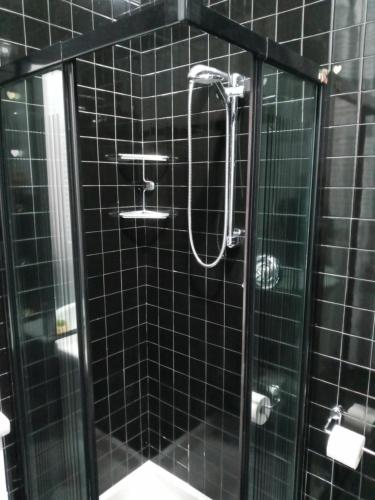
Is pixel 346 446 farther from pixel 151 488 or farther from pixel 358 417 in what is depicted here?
pixel 151 488

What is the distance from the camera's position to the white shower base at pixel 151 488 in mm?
2211

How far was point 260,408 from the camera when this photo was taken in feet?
4.60

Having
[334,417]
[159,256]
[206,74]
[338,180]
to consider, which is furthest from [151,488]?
[206,74]

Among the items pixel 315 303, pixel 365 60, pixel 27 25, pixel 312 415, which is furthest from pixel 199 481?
pixel 27 25

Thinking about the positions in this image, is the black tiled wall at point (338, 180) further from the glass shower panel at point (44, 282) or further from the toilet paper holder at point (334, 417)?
the glass shower panel at point (44, 282)

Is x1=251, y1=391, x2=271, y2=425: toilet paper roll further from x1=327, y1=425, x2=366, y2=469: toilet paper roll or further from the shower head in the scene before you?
the shower head

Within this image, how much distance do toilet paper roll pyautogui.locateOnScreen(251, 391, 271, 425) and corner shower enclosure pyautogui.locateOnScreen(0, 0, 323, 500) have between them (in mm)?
15

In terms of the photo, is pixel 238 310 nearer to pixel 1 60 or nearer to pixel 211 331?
pixel 211 331

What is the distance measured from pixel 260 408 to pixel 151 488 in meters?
1.35

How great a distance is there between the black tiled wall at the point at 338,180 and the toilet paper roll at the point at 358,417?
0.03 meters

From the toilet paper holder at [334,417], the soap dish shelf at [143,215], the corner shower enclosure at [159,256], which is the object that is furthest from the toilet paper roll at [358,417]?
the soap dish shelf at [143,215]

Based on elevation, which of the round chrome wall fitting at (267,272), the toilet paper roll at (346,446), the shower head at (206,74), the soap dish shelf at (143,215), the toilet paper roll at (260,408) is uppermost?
the shower head at (206,74)

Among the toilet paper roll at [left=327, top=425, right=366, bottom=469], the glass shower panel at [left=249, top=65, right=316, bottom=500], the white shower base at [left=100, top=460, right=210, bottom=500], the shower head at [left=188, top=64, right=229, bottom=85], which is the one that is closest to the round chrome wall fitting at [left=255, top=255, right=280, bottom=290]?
the glass shower panel at [left=249, top=65, right=316, bottom=500]

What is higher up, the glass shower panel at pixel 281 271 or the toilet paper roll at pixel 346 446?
the glass shower panel at pixel 281 271
